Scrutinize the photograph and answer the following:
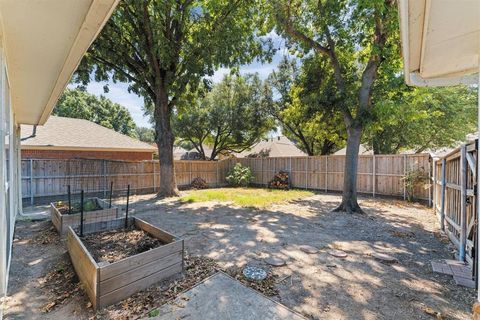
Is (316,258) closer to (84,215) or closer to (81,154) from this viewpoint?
(84,215)

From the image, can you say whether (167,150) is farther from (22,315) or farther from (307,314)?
(307,314)

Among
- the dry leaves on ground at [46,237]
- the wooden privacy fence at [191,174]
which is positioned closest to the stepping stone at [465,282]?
the wooden privacy fence at [191,174]

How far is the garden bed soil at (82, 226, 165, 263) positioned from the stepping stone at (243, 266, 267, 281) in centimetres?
126

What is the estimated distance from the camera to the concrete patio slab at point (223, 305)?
2168 mm

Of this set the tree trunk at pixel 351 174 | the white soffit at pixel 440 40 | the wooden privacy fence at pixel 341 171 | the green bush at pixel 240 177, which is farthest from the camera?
the green bush at pixel 240 177

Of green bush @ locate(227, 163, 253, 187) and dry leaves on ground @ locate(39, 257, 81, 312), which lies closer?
dry leaves on ground @ locate(39, 257, 81, 312)

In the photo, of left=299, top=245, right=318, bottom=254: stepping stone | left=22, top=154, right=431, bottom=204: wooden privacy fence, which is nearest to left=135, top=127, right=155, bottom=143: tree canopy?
left=22, top=154, right=431, bottom=204: wooden privacy fence

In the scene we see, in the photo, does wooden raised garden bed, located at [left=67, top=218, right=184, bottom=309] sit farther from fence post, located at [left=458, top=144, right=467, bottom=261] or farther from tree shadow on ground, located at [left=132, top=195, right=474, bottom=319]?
fence post, located at [left=458, top=144, right=467, bottom=261]

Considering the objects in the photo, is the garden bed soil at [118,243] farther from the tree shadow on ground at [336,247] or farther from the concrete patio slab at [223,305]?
the concrete patio slab at [223,305]

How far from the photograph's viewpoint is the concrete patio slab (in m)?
2.17

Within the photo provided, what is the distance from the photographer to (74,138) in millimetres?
10781

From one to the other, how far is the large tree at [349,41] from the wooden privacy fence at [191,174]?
3.54 m

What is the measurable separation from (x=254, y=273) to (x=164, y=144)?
7.35m

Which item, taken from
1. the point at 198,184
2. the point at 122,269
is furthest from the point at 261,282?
the point at 198,184
